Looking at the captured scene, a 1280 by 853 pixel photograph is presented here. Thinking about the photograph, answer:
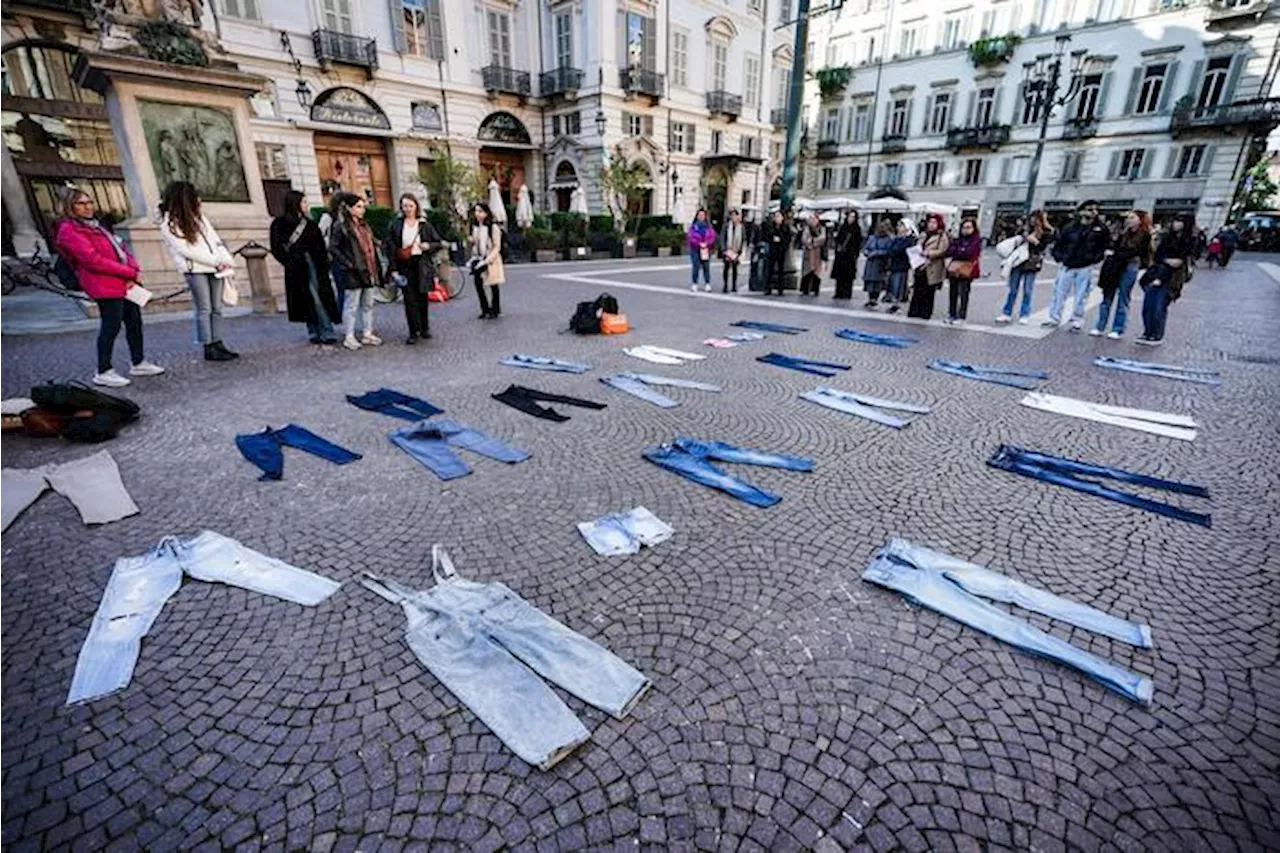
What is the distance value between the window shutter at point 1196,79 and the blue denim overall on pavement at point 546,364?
42.9 m

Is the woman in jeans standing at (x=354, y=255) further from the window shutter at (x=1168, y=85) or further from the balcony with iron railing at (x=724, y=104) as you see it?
the window shutter at (x=1168, y=85)

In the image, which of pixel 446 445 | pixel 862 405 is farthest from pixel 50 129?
pixel 862 405

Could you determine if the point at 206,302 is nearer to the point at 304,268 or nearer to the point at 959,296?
the point at 304,268

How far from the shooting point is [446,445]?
4570 millimetres

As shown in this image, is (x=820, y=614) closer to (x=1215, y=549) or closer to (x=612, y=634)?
(x=612, y=634)

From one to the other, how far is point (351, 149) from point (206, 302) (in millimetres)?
23075

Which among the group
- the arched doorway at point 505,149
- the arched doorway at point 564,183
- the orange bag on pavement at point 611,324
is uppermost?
the arched doorway at point 505,149

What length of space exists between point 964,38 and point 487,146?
33386mm

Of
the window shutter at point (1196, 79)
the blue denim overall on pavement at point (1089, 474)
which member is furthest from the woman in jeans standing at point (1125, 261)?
the window shutter at point (1196, 79)

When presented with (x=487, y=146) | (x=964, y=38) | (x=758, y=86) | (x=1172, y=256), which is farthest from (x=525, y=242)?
(x=964, y=38)

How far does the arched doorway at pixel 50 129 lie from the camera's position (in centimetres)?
1911

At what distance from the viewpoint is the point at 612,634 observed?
8.16 ft

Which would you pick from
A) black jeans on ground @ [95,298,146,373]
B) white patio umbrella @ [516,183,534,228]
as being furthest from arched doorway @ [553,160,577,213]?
black jeans on ground @ [95,298,146,373]

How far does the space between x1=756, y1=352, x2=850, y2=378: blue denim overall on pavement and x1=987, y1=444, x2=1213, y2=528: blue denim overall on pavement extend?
244cm
